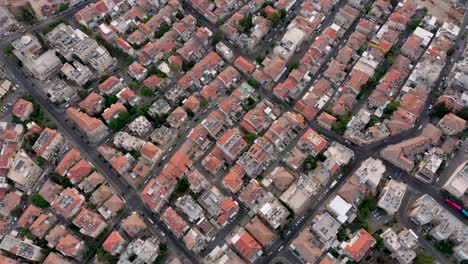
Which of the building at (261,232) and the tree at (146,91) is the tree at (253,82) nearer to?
the tree at (146,91)

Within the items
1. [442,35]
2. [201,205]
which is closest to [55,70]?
[201,205]

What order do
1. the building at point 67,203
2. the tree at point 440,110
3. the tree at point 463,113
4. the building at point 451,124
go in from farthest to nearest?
the tree at point 440,110 → the tree at point 463,113 → the building at point 451,124 → the building at point 67,203

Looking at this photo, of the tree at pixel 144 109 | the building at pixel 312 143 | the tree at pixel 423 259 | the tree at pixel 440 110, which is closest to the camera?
the tree at pixel 423 259

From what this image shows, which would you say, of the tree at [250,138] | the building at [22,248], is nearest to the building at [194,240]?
the tree at [250,138]

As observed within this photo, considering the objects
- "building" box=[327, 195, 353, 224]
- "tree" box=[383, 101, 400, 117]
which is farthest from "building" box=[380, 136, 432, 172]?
"building" box=[327, 195, 353, 224]

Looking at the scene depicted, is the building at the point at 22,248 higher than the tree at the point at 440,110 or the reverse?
the reverse

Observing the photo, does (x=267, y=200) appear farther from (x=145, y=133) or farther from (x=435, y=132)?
(x=435, y=132)

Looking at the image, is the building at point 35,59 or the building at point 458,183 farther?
the building at point 35,59
